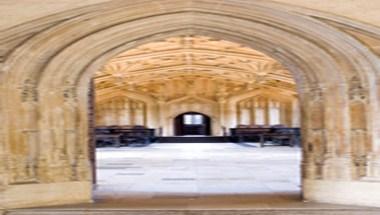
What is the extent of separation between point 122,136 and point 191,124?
11.4 metres

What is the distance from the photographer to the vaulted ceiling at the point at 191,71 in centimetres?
1744

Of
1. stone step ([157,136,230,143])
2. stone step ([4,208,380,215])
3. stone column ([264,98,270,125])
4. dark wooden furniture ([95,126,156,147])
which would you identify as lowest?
stone step ([4,208,380,215])

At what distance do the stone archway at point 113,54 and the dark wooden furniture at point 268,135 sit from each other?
12.7 meters

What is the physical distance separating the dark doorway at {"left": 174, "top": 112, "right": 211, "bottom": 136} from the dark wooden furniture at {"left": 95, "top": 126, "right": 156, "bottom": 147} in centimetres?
690

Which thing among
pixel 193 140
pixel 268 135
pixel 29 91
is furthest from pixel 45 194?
pixel 193 140

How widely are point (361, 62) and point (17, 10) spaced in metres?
3.45

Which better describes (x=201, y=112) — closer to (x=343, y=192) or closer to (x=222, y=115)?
(x=222, y=115)

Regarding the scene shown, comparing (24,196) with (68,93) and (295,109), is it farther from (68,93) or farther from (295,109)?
(295,109)

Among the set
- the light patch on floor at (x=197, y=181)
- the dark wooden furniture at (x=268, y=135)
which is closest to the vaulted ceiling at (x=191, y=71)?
the dark wooden furniture at (x=268, y=135)

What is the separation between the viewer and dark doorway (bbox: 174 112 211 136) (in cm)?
3010

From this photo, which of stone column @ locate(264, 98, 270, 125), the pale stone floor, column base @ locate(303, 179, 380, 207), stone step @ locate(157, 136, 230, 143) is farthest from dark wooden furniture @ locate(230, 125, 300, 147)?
column base @ locate(303, 179, 380, 207)

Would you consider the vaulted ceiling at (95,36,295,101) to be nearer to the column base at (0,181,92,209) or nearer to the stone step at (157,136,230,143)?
the stone step at (157,136,230,143)

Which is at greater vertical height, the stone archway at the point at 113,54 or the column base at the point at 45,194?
the stone archway at the point at 113,54

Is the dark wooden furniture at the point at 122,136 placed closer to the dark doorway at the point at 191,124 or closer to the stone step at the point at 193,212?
the dark doorway at the point at 191,124
